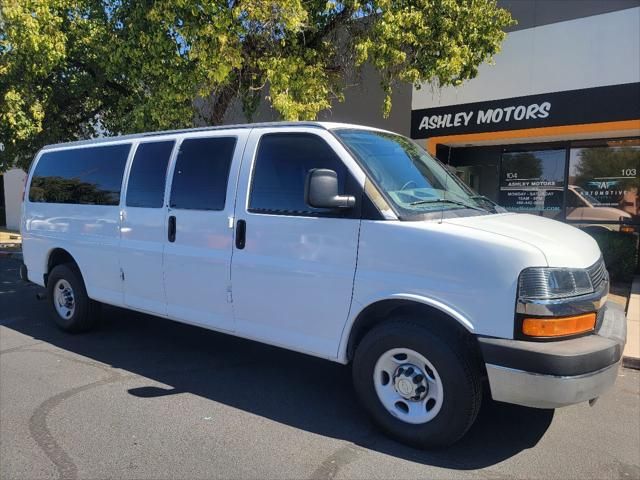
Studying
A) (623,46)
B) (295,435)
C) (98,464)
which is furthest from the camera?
(623,46)

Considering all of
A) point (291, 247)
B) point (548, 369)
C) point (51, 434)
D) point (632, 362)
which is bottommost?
point (51, 434)

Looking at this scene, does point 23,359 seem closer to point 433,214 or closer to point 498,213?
point 433,214

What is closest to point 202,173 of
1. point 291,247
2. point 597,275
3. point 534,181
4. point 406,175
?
point 291,247

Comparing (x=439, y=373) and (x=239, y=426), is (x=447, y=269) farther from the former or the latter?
(x=239, y=426)

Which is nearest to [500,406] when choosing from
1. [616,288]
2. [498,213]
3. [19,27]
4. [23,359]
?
[498,213]

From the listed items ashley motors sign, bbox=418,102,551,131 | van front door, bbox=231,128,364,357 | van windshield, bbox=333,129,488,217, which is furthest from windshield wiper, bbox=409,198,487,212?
ashley motors sign, bbox=418,102,551,131

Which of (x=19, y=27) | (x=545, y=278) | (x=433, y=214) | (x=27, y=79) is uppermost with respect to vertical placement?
(x=19, y=27)

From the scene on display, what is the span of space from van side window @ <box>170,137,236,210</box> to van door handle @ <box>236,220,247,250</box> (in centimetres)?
27

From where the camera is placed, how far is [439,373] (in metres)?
3.28

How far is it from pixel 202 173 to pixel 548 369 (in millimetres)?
3085

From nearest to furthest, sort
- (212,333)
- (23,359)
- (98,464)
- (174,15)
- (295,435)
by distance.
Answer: (98,464) → (295,435) → (23,359) → (212,333) → (174,15)

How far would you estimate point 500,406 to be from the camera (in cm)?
418

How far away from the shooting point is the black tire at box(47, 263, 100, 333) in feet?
19.4

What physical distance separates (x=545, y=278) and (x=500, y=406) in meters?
1.63
